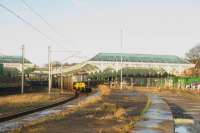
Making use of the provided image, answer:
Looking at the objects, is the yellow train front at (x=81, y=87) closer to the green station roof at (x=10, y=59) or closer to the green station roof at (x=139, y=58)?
the green station roof at (x=139, y=58)

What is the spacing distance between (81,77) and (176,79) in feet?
77.1

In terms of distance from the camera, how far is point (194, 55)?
5492 inches

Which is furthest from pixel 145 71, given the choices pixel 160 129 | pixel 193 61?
pixel 160 129

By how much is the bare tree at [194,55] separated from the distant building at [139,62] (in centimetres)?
370

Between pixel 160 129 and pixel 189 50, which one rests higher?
pixel 189 50

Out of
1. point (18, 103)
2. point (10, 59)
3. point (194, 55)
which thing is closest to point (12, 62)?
point (10, 59)

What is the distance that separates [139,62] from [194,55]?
21674mm

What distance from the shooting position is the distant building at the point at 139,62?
500ft

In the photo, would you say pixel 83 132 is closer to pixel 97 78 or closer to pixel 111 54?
pixel 97 78

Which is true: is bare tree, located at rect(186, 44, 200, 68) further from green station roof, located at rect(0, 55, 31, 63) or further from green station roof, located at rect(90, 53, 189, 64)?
green station roof, located at rect(0, 55, 31, 63)

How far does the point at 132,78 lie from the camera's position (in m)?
115

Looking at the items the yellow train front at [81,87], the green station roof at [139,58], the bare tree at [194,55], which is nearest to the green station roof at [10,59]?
the green station roof at [139,58]

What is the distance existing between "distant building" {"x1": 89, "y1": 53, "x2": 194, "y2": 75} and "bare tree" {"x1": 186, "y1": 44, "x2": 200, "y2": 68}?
3701mm

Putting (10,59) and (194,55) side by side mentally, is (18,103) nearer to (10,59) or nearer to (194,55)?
(194,55)
